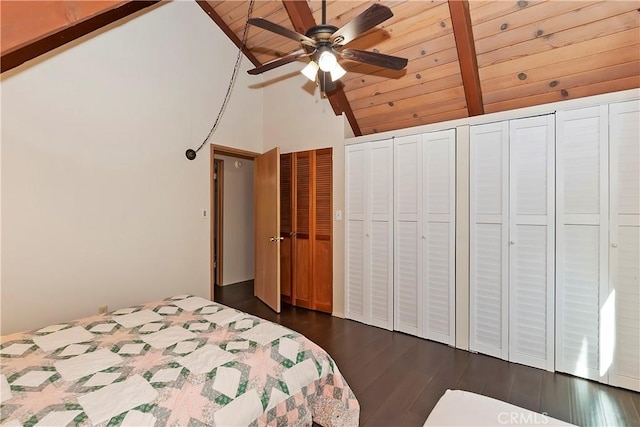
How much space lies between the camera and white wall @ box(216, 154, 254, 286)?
4.99 metres

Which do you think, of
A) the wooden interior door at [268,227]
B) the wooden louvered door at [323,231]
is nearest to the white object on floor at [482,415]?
the wooden louvered door at [323,231]

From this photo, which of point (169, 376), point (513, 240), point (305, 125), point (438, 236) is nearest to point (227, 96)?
point (305, 125)

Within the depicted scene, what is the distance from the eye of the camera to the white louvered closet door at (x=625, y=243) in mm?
2137

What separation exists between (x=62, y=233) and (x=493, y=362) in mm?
3774

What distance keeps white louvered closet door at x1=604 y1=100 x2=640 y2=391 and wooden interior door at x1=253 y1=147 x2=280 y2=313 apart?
3.01 metres

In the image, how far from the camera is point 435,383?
225 centimetres

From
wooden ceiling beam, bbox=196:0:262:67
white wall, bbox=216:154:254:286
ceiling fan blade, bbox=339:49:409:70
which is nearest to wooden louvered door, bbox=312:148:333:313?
wooden ceiling beam, bbox=196:0:262:67

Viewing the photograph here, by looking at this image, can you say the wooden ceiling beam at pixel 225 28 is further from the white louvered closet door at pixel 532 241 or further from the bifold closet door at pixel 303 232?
the white louvered closet door at pixel 532 241

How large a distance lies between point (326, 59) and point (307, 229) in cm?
242

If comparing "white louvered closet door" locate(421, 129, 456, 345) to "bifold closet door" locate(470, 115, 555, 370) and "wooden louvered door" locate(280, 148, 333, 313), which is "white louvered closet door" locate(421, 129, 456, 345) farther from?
"wooden louvered door" locate(280, 148, 333, 313)

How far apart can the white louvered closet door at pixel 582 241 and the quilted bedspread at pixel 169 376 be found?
72.2 inches

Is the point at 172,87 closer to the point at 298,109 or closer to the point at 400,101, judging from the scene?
the point at 298,109

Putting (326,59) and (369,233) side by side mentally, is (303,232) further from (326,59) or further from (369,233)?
(326,59)

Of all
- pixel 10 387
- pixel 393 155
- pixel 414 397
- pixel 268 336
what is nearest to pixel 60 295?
pixel 10 387
